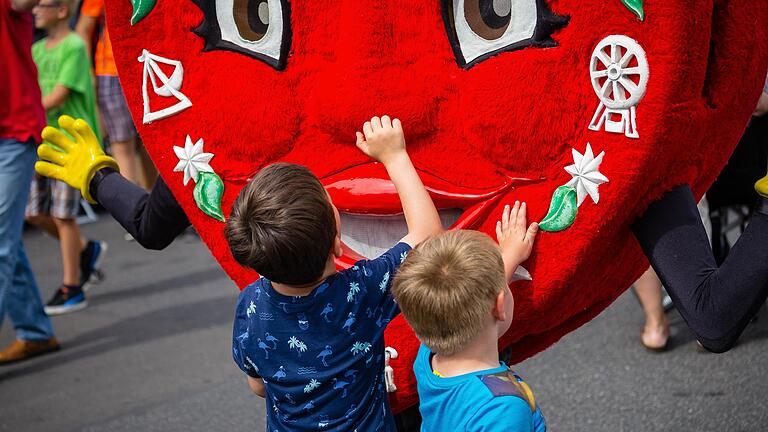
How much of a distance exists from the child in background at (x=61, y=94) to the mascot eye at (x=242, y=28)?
300 centimetres

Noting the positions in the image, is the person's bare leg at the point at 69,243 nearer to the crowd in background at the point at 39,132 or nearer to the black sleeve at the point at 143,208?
the crowd in background at the point at 39,132

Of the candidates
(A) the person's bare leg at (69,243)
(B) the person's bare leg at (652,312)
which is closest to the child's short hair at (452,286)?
(B) the person's bare leg at (652,312)

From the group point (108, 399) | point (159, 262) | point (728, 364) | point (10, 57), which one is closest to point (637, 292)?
point (728, 364)

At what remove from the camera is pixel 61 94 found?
4758 millimetres

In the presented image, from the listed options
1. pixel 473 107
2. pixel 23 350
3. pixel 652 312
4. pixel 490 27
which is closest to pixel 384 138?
pixel 473 107

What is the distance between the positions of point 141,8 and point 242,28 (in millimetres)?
217

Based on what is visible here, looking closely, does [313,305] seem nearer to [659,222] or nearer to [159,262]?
[659,222]

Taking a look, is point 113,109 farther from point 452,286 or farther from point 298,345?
point 452,286

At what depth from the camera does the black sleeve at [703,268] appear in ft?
5.28

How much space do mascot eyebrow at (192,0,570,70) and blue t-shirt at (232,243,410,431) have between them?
41 cm

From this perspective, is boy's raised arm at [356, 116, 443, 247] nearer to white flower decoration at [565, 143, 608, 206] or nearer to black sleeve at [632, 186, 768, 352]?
white flower decoration at [565, 143, 608, 206]

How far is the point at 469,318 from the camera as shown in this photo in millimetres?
1610

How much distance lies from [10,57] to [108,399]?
1.43 metres

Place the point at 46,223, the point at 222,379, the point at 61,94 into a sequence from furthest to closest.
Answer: the point at 46,223
the point at 61,94
the point at 222,379
